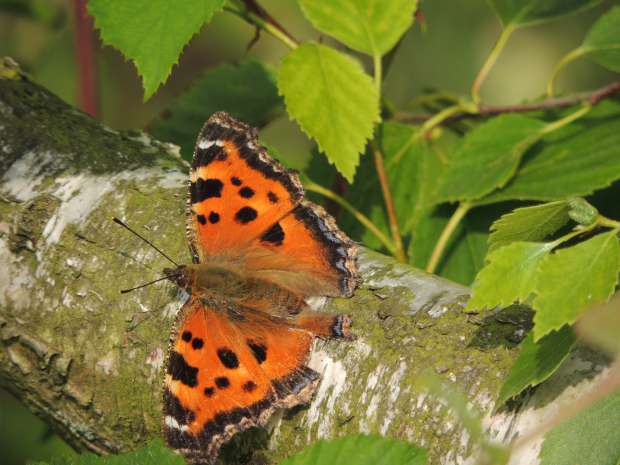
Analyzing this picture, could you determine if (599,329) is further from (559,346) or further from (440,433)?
(440,433)

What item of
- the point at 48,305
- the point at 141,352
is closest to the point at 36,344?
the point at 48,305

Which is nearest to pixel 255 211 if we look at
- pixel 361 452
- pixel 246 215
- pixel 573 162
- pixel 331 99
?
pixel 246 215

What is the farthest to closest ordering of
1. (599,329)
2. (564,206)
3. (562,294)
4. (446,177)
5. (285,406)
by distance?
(446,177), (285,406), (564,206), (562,294), (599,329)

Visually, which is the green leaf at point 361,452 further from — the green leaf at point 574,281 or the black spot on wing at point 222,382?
the black spot on wing at point 222,382

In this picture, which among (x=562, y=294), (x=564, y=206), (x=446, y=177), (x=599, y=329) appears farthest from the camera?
(x=446, y=177)

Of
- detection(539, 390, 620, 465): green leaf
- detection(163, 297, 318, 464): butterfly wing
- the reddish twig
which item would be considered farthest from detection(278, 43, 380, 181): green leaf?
the reddish twig

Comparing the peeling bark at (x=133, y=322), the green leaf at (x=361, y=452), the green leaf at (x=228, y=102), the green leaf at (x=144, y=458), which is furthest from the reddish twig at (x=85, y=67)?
the green leaf at (x=361, y=452)

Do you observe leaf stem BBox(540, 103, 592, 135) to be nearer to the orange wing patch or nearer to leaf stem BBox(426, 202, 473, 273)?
leaf stem BBox(426, 202, 473, 273)
